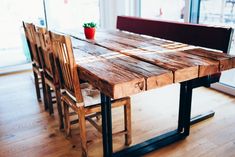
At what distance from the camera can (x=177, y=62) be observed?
5.62ft

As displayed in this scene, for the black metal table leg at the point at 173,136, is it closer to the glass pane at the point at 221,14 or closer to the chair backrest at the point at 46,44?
the chair backrest at the point at 46,44

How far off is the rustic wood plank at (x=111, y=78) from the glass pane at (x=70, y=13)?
271cm

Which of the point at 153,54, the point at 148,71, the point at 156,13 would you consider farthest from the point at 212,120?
the point at 156,13

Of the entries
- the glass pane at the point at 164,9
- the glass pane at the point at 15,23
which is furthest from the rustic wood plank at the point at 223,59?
the glass pane at the point at 15,23

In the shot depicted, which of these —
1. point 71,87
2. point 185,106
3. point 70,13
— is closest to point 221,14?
point 185,106

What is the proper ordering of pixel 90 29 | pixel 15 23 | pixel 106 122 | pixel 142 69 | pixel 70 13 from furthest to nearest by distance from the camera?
pixel 70 13 → pixel 15 23 → pixel 90 29 → pixel 106 122 → pixel 142 69

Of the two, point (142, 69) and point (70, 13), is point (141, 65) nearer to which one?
point (142, 69)

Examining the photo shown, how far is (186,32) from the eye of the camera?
8.86ft

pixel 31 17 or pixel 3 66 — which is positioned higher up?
pixel 31 17

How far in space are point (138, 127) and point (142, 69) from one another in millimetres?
1001

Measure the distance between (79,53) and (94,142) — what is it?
2.55 feet

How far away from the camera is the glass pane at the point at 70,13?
444cm

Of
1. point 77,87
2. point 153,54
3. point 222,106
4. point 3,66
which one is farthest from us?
point 3,66

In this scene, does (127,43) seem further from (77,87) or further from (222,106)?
(222,106)
